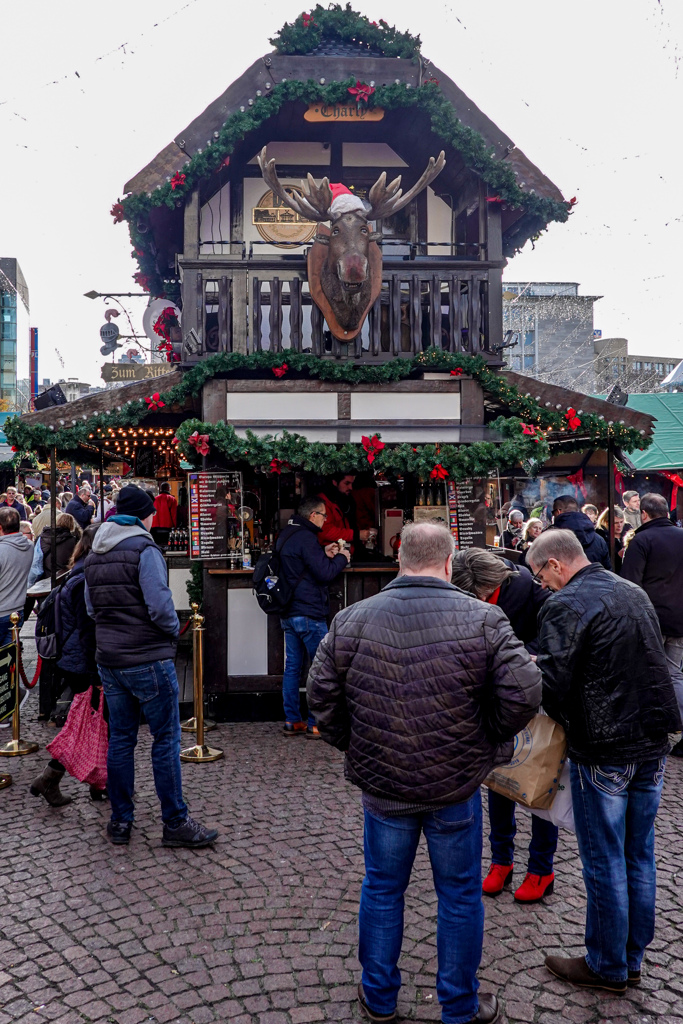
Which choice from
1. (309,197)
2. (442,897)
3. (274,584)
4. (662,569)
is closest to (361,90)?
(309,197)

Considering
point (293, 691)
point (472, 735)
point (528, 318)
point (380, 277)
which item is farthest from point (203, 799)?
point (528, 318)

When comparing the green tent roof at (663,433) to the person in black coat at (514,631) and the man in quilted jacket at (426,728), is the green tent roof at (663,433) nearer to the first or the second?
the person in black coat at (514,631)

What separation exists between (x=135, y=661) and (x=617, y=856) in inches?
117

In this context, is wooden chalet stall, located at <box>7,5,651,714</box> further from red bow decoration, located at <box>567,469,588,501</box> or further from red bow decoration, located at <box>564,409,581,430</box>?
red bow decoration, located at <box>567,469,588,501</box>

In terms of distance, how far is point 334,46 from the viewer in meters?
9.02

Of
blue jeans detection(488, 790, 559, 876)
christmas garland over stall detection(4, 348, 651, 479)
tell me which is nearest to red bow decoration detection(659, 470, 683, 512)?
christmas garland over stall detection(4, 348, 651, 479)

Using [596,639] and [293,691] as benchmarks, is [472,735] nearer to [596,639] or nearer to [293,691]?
[596,639]

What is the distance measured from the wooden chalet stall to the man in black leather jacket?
15.0 feet

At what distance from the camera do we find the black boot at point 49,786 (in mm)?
5552

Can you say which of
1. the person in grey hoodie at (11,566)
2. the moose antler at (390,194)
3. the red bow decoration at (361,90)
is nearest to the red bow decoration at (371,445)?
the moose antler at (390,194)

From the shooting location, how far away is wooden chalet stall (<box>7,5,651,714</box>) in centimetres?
797

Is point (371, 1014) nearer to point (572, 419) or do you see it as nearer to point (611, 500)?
point (572, 419)

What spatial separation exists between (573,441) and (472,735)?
23.2ft

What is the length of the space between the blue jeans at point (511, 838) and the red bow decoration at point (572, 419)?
16.9 feet
